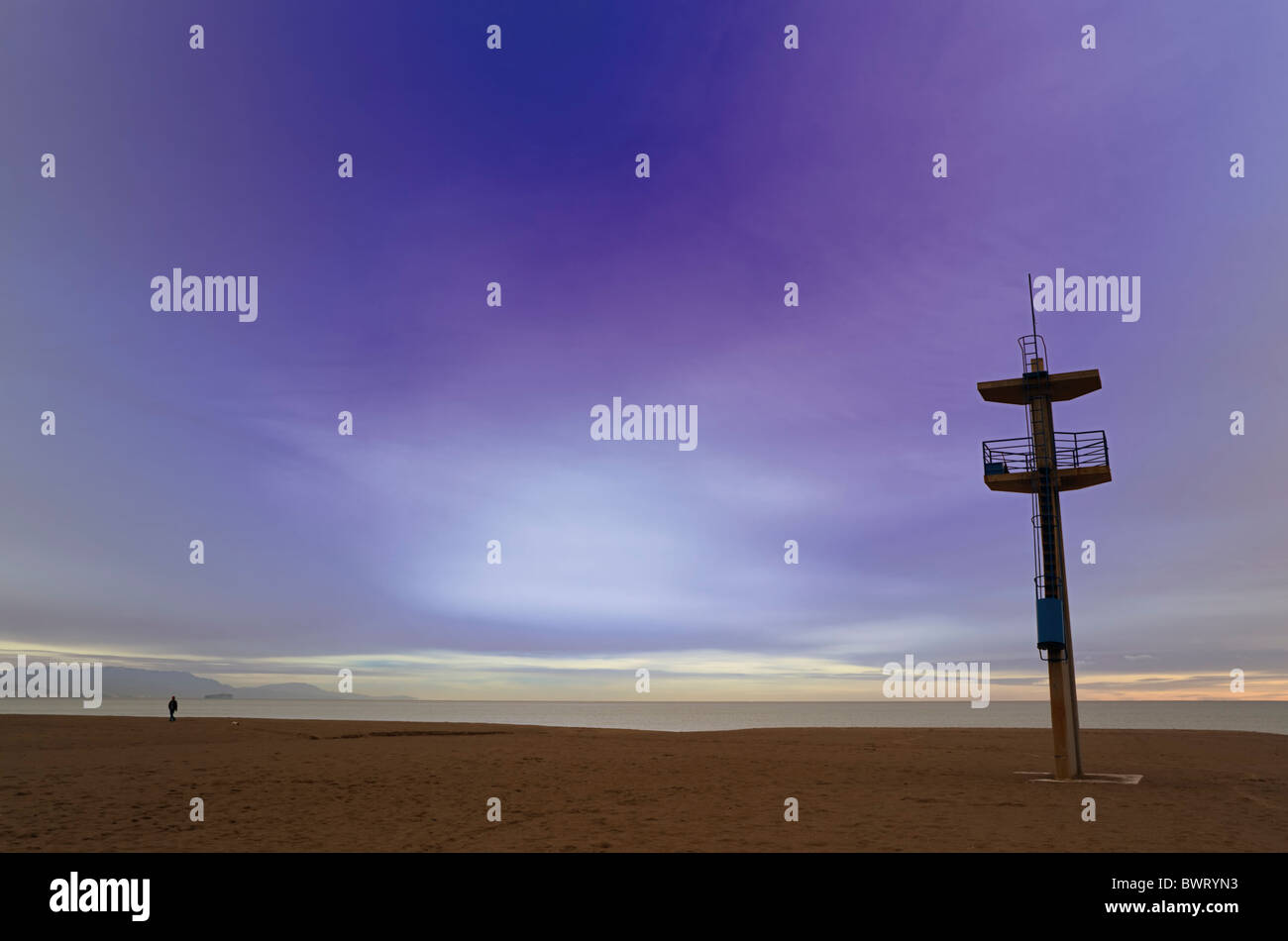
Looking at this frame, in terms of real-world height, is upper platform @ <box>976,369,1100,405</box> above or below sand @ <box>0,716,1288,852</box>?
above

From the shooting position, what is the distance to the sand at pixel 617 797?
57.5 feet

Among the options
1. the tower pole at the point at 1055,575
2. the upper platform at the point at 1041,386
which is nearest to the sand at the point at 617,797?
the tower pole at the point at 1055,575

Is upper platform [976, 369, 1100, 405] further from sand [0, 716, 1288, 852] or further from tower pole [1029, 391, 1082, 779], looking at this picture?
sand [0, 716, 1288, 852]

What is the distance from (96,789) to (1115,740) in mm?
54048

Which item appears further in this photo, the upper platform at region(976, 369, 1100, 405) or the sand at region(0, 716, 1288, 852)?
the upper platform at region(976, 369, 1100, 405)

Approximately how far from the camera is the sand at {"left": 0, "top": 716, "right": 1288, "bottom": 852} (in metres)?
17.5

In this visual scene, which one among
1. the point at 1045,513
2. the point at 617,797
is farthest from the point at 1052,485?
the point at 617,797

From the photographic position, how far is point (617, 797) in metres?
24.6

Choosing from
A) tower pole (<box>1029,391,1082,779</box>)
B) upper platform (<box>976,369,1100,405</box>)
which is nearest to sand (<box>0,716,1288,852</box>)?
tower pole (<box>1029,391,1082,779</box>)
